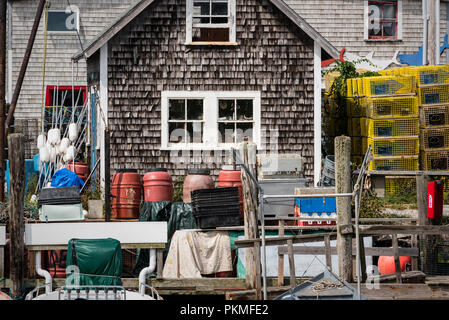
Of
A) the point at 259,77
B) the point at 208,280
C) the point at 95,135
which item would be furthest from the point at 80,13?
the point at 208,280

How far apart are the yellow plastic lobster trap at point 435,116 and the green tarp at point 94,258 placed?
9237 millimetres

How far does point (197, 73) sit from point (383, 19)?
10.3m

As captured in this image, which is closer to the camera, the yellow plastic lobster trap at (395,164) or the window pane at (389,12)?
the yellow plastic lobster trap at (395,164)

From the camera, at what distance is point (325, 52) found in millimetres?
17016

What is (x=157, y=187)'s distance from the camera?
14.6 meters

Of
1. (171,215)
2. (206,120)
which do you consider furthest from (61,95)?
(171,215)

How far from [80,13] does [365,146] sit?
1169 cm

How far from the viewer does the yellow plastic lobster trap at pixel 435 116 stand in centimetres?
1722

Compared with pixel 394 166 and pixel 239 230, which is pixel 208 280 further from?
pixel 394 166

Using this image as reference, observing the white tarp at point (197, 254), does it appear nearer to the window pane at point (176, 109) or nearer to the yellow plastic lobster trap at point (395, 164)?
the window pane at point (176, 109)

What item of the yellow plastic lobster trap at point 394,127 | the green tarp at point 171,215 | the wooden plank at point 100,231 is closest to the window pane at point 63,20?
the yellow plastic lobster trap at point 394,127

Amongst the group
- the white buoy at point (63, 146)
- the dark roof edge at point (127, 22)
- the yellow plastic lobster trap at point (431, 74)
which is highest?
the dark roof edge at point (127, 22)
